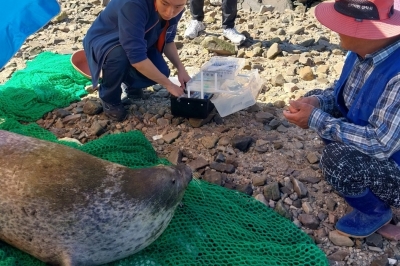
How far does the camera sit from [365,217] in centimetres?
325

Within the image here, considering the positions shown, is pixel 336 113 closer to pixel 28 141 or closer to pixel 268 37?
pixel 28 141

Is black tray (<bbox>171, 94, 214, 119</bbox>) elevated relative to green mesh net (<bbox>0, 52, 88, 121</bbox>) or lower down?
elevated

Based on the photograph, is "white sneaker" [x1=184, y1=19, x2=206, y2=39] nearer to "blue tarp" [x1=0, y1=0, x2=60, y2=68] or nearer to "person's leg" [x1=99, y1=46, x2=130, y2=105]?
"person's leg" [x1=99, y1=46, x2=130, y2=105]

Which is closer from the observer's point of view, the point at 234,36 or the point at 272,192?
the point at 272,192

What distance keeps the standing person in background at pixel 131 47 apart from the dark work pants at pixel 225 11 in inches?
76.2

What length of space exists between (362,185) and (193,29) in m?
4.05

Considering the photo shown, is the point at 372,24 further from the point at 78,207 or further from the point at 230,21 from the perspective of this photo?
the point at 230,21

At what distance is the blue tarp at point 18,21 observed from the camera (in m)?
3.79

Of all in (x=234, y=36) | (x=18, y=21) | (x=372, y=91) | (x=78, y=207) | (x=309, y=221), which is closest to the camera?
(x=78, y=207)

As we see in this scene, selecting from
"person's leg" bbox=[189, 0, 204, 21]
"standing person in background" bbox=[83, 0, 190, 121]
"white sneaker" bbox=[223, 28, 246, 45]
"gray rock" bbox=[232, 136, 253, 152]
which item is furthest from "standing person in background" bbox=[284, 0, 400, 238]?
"person's leg" bbox=[189, 0, 204, 21]

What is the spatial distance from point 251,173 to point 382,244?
3.72ft

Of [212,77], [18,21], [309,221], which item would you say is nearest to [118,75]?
[212,77]

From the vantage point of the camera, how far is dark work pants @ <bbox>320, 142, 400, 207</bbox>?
9.95ft

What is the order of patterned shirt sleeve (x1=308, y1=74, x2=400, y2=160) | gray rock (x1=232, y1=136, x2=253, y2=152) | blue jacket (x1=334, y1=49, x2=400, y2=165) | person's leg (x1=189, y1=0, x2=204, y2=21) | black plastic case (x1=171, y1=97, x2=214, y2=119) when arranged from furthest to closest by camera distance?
person's leg (x1=189, y1=0, x2=204, y2=21)
black plastic case (x1=171, y1=97, x2=214, y2=119)
gray rock (x1=232, y1=136, x2=253, y2=152)
blue jacket (x1=334, y1=49, x2=400, y2=165)
patterned shirt sleeve (x1=308, y1=74, x2=400, y2=160)
